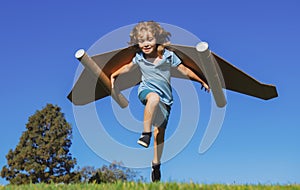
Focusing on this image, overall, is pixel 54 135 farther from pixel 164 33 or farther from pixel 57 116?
pixel 164 33

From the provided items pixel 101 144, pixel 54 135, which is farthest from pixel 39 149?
pixel 101 144

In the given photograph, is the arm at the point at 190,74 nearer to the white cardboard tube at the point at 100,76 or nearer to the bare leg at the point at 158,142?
the bare leg at the point at 158,142

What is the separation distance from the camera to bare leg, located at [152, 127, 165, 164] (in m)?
6.48

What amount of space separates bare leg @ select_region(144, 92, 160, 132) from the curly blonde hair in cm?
89

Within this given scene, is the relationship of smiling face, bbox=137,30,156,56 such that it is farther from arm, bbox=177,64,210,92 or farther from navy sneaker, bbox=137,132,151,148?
navy sneaker, bbox=137,132,151,148

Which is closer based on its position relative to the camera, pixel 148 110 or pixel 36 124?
pixel 148 110

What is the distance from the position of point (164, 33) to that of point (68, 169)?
71.7 ft

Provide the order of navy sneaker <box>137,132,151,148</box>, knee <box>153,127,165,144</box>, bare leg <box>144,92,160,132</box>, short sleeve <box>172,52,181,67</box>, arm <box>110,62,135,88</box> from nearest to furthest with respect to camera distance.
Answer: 1. navy sneaker <box>137,132,151,148</box>
2. bare leg <box>144,92,160,132</box>
3. knee <box>153,127,165,144</box>
4. short sleeve <box>172,52,181,67</box>
5. arm <box>110,62,135,88</box>

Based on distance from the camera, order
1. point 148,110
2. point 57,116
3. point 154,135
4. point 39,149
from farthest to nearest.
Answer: point 57,116
point 39,149
point 154,135
point 148,110

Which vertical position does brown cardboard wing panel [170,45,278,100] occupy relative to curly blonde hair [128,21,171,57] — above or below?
below

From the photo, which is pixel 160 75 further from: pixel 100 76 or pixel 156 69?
pixel 100 76

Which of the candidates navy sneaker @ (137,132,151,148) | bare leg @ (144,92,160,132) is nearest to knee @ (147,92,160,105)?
bare leg @ (144,92,160,132)

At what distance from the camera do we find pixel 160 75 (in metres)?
6.52

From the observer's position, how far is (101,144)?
6.89 meters
